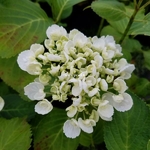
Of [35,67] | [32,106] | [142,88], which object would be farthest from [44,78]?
[142,88]

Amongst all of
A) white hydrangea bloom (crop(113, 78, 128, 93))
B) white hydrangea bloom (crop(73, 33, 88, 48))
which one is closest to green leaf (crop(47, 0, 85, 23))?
white hydrangea bloom (crop(73, 33, 88, 48))

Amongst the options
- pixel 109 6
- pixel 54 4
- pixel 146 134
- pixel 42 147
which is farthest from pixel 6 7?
pixel 146 134

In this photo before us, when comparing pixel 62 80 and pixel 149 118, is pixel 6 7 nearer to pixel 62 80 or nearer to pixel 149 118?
pixel 62 80

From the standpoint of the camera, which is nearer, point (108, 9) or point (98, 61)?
point (98, 61)

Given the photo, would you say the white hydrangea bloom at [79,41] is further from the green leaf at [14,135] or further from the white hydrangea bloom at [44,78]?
the green leaf at [14,135]

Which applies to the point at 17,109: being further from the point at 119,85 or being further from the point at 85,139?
the point at 119,85

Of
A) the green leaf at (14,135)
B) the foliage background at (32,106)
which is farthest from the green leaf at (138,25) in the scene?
the green leaf at (14,135)
